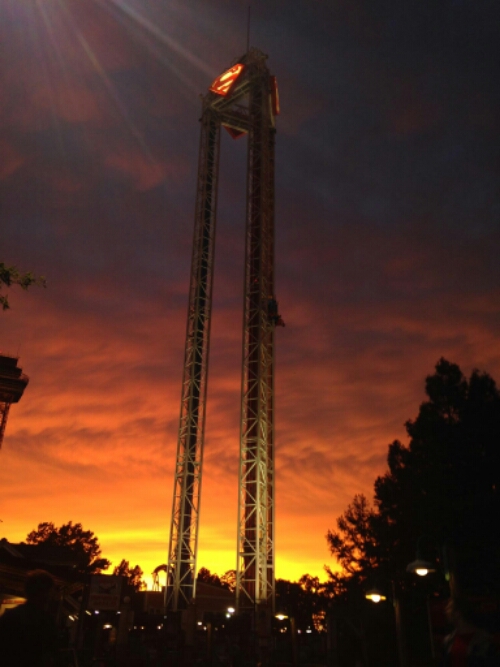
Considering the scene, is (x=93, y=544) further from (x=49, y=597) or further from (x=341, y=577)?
(x=49, y=597)

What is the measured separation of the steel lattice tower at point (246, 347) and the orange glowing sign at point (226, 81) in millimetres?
89

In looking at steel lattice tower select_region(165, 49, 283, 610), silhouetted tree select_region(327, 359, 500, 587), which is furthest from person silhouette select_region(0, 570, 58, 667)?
steel lattice tower select_region(165, 49, 283, 610)

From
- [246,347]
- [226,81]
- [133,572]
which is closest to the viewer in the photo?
[246,347]

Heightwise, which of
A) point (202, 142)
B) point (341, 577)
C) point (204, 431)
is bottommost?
point (341, 577)

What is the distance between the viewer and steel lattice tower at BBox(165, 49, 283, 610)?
3853 cm

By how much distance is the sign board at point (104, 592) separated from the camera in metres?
19.0

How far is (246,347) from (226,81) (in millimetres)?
24370

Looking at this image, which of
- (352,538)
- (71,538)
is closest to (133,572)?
(71,538)

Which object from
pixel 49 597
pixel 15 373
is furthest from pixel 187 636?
pixel 15 373

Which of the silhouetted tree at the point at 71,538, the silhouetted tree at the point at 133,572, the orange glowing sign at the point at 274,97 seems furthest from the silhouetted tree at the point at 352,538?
the silhouetted tree at the point at 133,572

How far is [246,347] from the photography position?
145 ft

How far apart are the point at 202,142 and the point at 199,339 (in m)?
18.4

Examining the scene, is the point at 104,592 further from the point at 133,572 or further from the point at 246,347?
the point at 133,572

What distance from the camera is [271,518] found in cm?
3897
